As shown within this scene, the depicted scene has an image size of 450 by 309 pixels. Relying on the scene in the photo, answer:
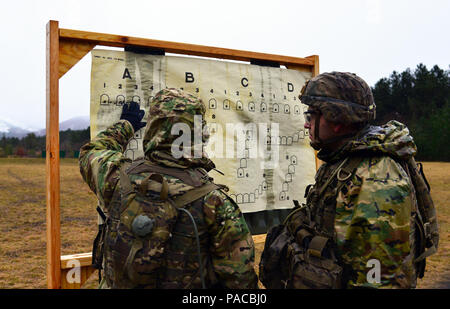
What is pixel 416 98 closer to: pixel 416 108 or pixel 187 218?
pixel 416 108

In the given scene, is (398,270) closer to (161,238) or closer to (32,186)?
(161,238)

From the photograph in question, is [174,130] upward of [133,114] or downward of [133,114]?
downward

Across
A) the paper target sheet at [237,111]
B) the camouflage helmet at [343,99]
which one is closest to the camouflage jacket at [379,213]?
the camouflage helmet at [343,99]

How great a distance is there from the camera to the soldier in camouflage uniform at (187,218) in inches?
77.1

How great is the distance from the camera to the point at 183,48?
10.3 ft

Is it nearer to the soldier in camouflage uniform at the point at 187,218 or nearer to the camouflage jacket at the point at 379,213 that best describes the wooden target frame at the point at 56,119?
the soldier in camouflage uniform at the point at 187,218

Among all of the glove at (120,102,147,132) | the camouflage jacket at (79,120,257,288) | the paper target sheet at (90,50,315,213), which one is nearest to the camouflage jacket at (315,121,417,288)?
the camouflage jacket at (79,120,257,288)

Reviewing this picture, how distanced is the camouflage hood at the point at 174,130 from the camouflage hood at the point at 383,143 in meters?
0.81

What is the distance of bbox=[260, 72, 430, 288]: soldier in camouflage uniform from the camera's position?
184 centimetres

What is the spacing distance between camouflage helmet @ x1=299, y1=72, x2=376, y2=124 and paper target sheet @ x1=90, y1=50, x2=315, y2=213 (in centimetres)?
127

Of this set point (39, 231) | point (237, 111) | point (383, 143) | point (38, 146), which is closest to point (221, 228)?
point (383, 143)

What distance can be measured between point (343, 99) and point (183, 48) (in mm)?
1490

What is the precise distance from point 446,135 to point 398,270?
115ft

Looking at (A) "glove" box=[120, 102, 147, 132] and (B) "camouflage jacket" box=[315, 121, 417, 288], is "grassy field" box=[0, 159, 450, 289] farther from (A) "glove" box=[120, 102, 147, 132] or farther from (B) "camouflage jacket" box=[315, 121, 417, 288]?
(B) "camouflage jacket" box=[315, 121, 417, 288]
